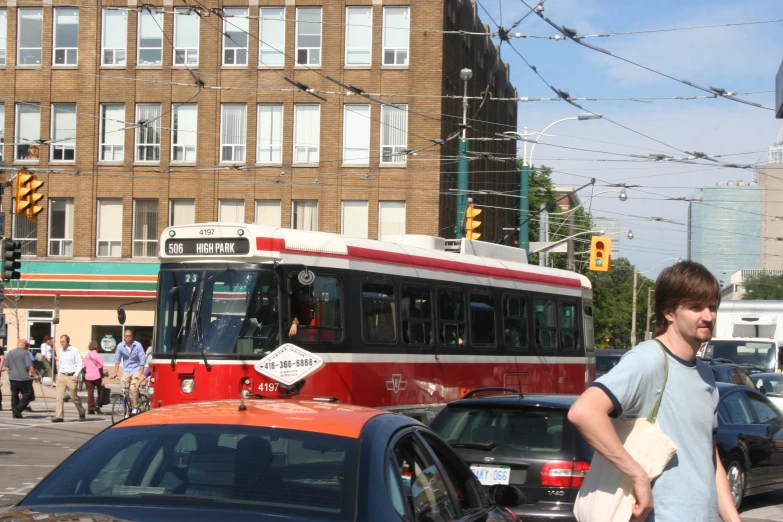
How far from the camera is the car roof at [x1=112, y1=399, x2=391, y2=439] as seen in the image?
4527 mm

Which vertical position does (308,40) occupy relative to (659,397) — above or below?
above

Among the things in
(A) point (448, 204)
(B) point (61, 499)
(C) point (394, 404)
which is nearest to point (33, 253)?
(A) point (448, 204)

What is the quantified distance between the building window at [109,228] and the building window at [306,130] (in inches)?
286

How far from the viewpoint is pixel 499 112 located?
59.7 metres

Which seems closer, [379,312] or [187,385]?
[187,385]

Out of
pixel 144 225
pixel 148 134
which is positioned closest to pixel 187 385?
pixel 144 225

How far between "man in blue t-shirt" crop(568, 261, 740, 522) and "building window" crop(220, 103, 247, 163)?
38.3 m

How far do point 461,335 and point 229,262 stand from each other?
4894 mm

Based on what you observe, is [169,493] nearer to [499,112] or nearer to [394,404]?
[394,404]

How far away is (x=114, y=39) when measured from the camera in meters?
42.3

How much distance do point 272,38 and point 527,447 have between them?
34.9 metres

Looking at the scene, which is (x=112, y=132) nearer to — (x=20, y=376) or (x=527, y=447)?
(x=20, y=376)

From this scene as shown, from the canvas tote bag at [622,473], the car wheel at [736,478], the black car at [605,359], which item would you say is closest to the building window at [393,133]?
the black car at [605,359]

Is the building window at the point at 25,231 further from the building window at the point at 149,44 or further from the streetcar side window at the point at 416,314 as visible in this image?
the streetcar side window at the point at 416,314
